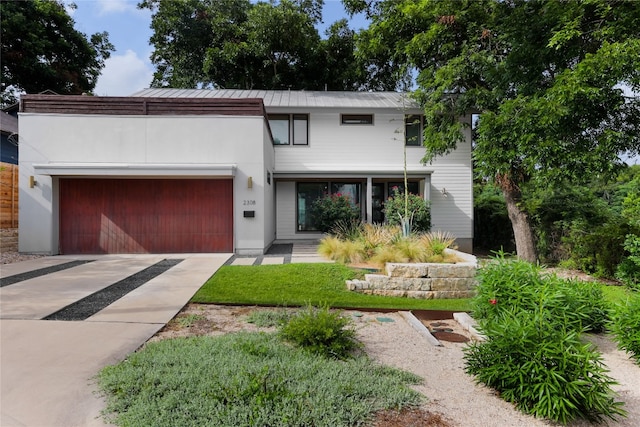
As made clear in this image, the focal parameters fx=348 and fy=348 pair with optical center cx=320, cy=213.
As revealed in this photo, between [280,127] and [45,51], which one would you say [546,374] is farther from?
[45,51]

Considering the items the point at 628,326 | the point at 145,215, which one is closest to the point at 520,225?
the point at 628,326

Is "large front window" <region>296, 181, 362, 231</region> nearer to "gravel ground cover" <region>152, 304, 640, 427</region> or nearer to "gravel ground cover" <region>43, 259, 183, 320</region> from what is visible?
"gravel ground cover" <region>43, 259, 183, 320</region>

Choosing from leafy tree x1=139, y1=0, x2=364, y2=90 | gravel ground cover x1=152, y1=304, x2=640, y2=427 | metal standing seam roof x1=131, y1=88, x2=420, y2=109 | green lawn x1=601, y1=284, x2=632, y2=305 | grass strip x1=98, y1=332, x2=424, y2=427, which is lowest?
green lawn x1=601, y1=284, x2=632, y2=305

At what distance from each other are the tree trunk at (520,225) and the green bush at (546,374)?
8.82 m

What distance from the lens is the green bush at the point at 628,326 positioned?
361 cm

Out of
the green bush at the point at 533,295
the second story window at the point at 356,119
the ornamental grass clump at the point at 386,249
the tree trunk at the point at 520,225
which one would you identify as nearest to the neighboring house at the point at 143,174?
the ornamental grass clump at the point at 386,249

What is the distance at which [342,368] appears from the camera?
2883 millimetres

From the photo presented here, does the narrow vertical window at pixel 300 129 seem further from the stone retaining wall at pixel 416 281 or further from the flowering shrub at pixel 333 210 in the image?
the stone retaining wall at pixel 416 281

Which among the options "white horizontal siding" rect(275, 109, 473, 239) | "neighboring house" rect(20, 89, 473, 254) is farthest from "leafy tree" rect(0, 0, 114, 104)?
"white horizontal siding" rect(275, 109, 473, 239)

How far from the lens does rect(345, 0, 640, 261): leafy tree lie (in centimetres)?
739

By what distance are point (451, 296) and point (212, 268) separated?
483 cm

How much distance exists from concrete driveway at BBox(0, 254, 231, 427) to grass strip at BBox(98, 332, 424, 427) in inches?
10.4

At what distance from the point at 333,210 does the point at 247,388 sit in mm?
9740

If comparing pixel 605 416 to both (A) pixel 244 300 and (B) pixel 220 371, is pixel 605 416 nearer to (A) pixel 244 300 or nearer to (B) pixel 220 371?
(B) pixel 220 371
